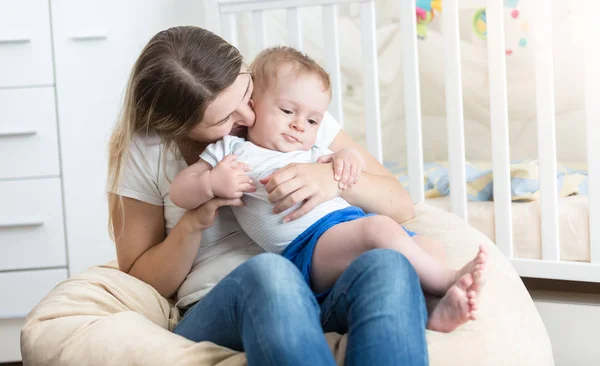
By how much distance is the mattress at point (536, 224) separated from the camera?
1.80m

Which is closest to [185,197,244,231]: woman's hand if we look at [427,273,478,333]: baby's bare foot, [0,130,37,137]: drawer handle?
[427,273,478,333]: baby's bare foot

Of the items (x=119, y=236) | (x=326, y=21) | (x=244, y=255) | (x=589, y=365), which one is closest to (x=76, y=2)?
(x=326, y=21)

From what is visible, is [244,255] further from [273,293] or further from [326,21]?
[326,21]

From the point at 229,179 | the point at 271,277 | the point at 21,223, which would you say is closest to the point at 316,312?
the point at 271,277

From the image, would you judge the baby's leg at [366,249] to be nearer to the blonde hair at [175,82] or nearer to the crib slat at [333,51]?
the blonde hair at [175,82]

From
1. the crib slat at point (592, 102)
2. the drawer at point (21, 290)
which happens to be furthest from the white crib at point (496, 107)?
the drawer at point (21, 290)

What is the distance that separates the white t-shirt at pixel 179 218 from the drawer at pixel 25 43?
946 mm

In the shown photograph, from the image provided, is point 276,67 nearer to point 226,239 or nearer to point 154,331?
point 226,239

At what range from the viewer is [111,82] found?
2.13m

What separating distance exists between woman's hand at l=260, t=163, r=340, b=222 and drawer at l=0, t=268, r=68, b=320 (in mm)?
1183

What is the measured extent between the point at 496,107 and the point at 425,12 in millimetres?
659

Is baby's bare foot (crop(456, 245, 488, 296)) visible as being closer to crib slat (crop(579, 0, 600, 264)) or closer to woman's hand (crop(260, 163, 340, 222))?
woman's hand (crop(260, 163, 340, 222))

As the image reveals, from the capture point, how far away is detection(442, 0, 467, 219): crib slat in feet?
5.90

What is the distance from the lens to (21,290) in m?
2.12
